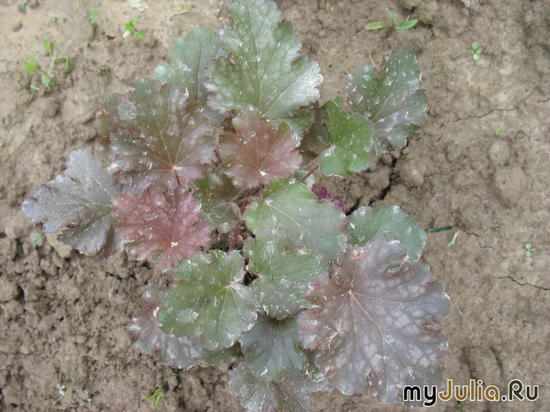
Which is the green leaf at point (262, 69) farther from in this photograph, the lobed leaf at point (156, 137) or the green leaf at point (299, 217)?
the green leaf at point (299, 217)

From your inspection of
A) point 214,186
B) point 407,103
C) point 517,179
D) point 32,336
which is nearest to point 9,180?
point 32,336

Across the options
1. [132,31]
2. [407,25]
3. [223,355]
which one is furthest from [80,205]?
[407,25]

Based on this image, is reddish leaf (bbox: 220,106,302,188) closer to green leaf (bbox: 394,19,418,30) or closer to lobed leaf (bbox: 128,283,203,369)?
lobed leaf (bbox: 128,283,203,369)

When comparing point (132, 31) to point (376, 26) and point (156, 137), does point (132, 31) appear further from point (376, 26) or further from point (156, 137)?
point (376, 26)

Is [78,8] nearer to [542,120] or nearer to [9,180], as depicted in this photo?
[9,180]

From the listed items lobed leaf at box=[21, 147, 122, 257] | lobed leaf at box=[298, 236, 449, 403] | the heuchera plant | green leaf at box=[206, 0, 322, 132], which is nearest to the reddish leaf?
the heuchera plant
